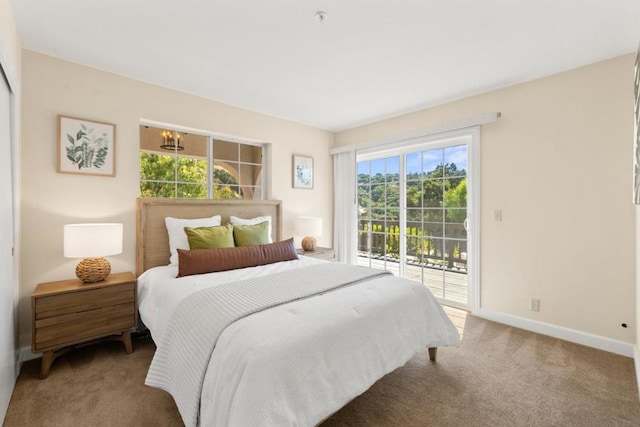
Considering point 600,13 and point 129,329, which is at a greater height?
point 600,13

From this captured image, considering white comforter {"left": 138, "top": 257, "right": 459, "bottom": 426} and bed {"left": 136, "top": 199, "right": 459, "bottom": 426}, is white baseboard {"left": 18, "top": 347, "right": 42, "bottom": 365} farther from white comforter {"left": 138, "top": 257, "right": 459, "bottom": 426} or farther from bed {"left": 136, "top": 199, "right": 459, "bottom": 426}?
white comforter {"left": 138, "top": 257, "right": 459, "bottom": 426}

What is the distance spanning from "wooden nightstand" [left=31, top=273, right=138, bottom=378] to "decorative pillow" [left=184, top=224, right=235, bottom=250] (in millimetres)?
569

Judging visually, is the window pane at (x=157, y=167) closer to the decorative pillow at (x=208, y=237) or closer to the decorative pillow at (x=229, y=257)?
the decorative pillow at (x=208, y=237)

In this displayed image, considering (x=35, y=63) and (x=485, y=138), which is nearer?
(x=35, y=63)

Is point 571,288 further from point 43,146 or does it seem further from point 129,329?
point 43,146

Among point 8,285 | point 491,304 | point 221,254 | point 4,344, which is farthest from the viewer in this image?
point 491,304

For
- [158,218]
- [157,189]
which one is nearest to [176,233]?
[158,218]

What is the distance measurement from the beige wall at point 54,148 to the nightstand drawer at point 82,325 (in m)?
0.50

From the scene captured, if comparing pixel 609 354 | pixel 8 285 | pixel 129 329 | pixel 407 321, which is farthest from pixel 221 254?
pixel 609 354

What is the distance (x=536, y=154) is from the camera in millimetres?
2887

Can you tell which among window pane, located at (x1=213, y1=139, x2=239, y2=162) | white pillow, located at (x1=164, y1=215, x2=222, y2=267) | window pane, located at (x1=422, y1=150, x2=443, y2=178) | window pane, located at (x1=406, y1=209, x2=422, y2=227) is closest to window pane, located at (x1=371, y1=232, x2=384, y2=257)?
window pane, located at (x1=406, y1=209, x2=422, y2=227)

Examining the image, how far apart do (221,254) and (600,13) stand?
321 cm

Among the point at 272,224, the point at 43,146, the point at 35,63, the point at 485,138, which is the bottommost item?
the point at 272,224

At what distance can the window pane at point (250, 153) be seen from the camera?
3.85 meters
